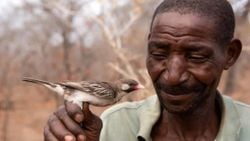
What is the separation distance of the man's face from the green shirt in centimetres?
23

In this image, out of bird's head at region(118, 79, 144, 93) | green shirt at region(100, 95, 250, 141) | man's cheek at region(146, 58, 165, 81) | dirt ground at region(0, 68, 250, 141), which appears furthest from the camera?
dirt ground at region(0, 68, 250, 141)

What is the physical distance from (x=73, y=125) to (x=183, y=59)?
0.42 metres

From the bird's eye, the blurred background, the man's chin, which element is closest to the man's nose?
the man's chin

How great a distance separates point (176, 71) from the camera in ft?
6.29

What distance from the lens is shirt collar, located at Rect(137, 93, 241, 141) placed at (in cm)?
217

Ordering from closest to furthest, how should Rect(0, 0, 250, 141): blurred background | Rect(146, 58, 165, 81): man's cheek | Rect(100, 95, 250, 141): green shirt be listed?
1. Rect(146, 58, 165, 81): man's cheek
2. Rect(100, 95, 250, 141): green shirt
3. Rect(0, 0, 250, 141): blurred background

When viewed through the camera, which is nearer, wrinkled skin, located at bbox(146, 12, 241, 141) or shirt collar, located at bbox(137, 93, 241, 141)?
wrinkled skin, located at bbox(146, 12, 241, 141)

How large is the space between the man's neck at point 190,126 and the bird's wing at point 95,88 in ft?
1.07

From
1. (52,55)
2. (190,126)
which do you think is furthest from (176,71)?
(52,55)

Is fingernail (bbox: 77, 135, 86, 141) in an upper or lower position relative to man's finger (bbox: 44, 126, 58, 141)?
upper

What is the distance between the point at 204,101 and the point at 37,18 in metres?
10.3

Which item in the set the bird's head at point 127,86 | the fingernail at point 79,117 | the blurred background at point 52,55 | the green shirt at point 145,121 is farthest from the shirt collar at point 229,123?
the blurred background at point 52,55

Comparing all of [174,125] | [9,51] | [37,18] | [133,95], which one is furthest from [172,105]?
[9,51]

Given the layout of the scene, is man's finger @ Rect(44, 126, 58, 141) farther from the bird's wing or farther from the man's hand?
the bird's wing
